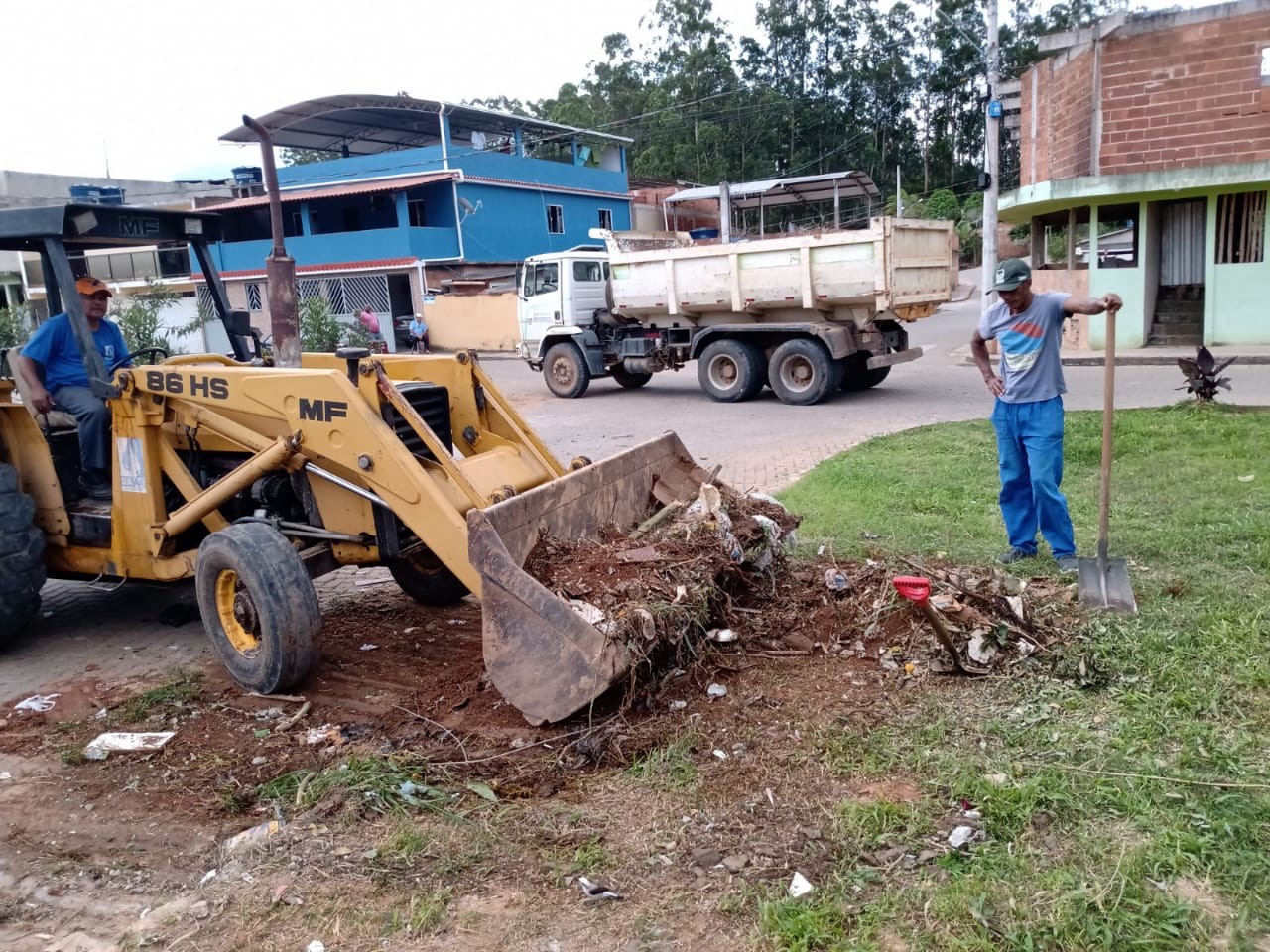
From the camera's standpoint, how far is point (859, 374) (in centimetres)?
1578

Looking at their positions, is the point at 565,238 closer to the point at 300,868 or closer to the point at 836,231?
the point at 836,231

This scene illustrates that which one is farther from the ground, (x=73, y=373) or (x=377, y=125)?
(x=377, y=125)

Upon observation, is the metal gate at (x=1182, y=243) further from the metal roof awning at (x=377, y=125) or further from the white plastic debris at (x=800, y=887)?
the metal roof awning at (x=377, y=125)

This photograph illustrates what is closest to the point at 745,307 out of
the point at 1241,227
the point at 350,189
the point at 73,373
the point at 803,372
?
the point at 803,372

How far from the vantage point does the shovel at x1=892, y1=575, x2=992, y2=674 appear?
3.98 metres

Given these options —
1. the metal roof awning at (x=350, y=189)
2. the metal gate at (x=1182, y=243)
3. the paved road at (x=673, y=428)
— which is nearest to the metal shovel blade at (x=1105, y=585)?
the paved road at (x=673, y=428)

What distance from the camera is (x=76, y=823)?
3793mm

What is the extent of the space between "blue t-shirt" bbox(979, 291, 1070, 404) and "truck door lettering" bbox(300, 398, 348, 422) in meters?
3.64

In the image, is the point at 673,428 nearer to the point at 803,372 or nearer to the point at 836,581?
the point at 803,372

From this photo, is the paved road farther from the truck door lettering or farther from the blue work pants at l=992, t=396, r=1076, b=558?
the blue work pants at l=992, t=396, r=1076, b=558

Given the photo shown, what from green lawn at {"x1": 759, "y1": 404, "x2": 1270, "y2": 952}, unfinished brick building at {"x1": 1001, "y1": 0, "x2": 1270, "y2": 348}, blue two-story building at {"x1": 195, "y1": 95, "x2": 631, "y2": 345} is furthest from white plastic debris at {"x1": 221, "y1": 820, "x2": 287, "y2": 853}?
blue two-story building at {"x1": 195, "y1": 95, "x2": 631, "y2": 345}

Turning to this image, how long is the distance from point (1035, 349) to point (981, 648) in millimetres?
2061

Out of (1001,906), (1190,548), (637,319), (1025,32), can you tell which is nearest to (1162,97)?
(637,319)

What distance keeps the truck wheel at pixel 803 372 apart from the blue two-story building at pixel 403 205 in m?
16.5
